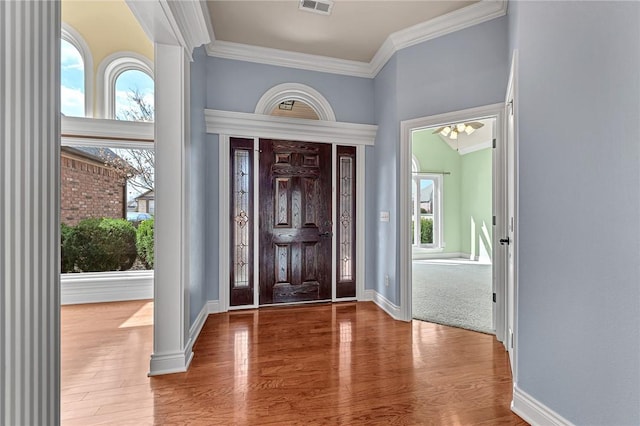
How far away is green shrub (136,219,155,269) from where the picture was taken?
403 cm

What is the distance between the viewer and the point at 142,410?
1762mm

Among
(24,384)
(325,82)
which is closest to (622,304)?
(24,384)

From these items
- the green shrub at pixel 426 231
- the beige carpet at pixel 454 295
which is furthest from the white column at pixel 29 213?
the green shrub at pixel 426 231

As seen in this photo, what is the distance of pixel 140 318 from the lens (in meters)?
3.25

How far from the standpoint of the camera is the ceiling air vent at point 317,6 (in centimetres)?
277

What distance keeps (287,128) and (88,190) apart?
2675 mm

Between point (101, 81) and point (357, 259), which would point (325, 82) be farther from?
point (101, 81)

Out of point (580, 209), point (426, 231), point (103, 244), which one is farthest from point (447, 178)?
point (103, 244)

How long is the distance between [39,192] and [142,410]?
1575 millimetres

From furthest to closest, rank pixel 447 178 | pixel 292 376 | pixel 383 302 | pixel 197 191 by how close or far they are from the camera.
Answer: pixel 447 178, pixel 383 302, pixel 197 191, pixel 292 376

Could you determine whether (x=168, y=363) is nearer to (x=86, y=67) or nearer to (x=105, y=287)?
(x=105, y=287)

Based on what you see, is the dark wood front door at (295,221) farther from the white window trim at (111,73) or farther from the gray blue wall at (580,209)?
the gray blue wall at (580,209)

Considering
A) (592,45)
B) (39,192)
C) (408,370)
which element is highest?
(592,45)

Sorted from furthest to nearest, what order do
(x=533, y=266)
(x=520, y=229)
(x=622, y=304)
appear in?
1. (x=520, y=229)
2. (x=533, y=266)
3. (x=622, y=304)
